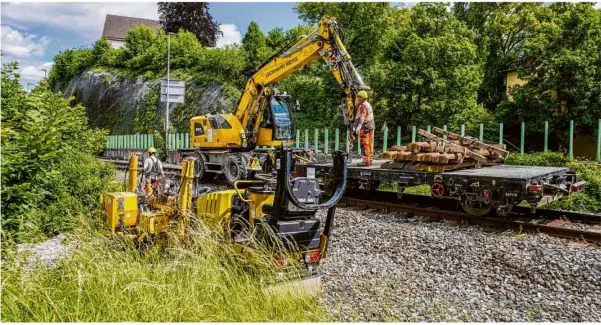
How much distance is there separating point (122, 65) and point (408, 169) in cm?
3838

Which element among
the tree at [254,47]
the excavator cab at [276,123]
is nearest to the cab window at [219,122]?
the excavator cab at [276,123]

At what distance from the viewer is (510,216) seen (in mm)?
9547

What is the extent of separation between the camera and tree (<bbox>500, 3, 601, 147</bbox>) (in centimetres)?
2022

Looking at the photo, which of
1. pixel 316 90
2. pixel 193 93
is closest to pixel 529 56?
pixel 316 90

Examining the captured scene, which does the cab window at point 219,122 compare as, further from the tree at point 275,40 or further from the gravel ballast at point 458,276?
the tree at point 275,40

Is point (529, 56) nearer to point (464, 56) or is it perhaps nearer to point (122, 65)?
point (464, 56)

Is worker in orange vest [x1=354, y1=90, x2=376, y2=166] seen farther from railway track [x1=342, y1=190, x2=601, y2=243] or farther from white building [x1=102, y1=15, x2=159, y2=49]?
white building [x1=102, y1=15, x2=159, y2=49]

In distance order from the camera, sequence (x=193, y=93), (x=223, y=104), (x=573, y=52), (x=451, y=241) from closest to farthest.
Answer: (x=451, y=241) < (x=573, y=52) < (x=223, y=104) < (x=193, y=93)

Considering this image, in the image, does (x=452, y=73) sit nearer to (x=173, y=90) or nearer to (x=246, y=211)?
(x=173, y=90)

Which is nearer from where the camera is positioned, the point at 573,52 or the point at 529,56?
the point at 573,52

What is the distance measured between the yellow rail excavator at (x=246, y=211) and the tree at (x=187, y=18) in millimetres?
42085

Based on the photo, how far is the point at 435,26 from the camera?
23.4 meters

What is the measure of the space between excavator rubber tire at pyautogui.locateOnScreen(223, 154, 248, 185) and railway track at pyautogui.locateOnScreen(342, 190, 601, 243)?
13.7ft

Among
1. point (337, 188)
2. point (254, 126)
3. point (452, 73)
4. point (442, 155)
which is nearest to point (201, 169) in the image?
point (254, 126)
